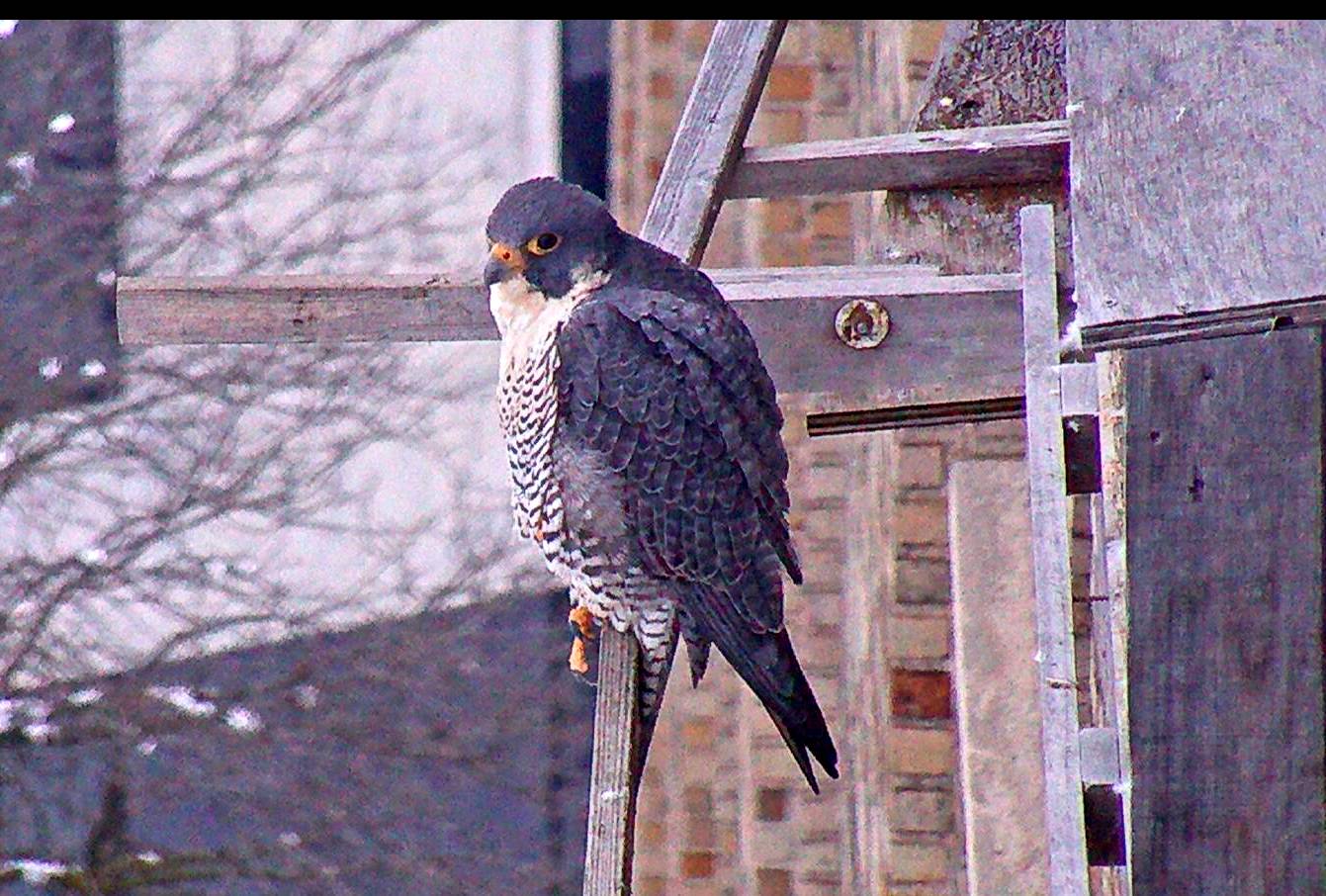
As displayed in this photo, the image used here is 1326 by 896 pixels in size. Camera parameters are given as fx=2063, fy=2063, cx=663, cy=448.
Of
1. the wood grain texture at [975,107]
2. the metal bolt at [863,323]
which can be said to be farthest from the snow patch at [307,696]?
the metal bolt at [863,323]

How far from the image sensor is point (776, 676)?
304 centimetres

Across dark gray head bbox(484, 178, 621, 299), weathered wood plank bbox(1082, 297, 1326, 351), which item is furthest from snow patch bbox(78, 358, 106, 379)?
weathered wood plank bbox(1082, 297, 1326, 351)

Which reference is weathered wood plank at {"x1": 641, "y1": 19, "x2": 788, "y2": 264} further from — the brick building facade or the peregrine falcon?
the brick building facade

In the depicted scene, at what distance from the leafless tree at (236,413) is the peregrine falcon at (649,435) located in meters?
3.67

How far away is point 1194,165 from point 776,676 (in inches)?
40.3

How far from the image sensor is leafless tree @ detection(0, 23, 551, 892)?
6.68 meters

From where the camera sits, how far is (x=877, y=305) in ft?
10.5

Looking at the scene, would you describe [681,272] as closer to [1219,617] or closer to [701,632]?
[701,632]

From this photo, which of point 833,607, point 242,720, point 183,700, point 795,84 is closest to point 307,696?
point 242,720

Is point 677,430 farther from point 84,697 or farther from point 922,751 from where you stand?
point 84,697

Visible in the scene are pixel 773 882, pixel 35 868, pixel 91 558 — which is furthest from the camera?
pixel 773 882

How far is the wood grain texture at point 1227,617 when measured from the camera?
2.15 meters

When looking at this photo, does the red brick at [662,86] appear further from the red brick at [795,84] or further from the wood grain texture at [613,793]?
the wood grain texture at [613,793]

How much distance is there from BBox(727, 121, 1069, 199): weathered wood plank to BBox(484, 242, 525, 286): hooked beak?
0.80 m
